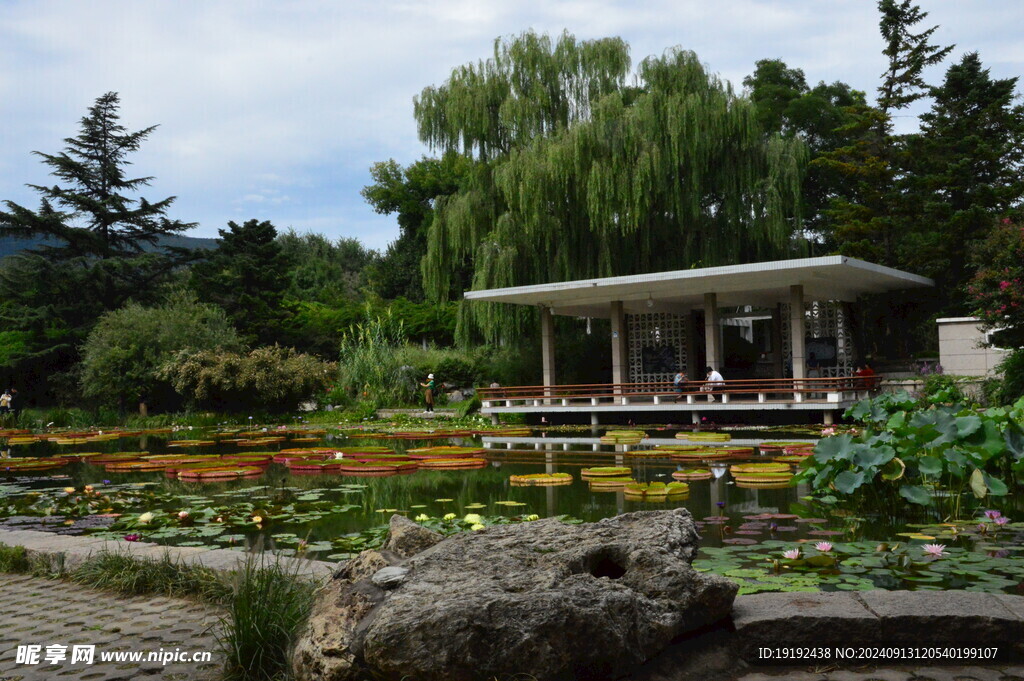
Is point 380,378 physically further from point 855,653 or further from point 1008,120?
point 855,653

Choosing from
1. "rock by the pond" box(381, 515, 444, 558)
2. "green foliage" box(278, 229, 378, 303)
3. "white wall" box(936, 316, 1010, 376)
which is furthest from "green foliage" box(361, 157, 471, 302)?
"rock by the pond" box(381, 515, 444, 558)

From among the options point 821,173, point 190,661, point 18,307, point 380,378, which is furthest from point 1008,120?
point 18,307

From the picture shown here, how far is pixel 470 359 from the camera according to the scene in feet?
96.7

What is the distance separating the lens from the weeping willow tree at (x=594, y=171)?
72.7 feet

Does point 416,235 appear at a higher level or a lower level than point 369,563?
higher

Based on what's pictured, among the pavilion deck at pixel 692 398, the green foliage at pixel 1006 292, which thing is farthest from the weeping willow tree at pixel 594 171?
the green foliage at pixel 1006 292

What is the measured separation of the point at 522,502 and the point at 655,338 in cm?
1680

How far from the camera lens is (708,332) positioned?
70.3 ft

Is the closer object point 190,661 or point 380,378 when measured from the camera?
point 190,661

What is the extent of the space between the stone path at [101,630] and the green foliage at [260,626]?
0.48ft

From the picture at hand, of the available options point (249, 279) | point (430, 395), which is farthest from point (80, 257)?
point (430, 395)

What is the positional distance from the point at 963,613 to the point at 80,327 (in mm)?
35900

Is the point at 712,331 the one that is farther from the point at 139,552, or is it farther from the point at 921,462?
the point at 139,552

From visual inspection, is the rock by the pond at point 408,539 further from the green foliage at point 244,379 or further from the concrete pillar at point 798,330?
the green foliage at point 244,379
